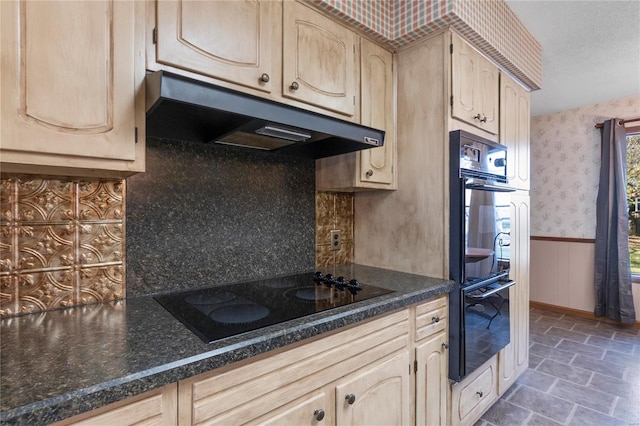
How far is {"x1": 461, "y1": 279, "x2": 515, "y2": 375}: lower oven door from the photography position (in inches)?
64.3

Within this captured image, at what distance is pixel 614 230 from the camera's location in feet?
11.6

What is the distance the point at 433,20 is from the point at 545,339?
3168 mm

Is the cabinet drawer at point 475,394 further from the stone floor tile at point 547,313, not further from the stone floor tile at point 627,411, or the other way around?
the stone floor tile at point 547,313

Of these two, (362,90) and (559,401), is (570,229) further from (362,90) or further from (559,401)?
(362,90)

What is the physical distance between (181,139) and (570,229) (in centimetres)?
447

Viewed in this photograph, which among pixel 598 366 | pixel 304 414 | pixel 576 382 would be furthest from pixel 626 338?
pixel 304 414

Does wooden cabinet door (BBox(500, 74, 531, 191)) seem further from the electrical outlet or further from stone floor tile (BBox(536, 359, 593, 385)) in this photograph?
stone floor tile (BBox(536, 359, 593, 385))

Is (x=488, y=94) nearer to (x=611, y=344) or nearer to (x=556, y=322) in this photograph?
(x=611, y=344)

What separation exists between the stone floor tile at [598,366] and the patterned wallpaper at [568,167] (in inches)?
65.8

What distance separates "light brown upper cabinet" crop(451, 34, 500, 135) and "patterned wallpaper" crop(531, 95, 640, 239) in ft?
8.71

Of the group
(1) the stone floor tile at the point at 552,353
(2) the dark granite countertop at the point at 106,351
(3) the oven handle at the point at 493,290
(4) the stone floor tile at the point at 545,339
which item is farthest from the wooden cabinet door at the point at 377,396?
(4) the stone floor tile at the point at 545,339

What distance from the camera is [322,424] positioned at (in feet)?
3.53

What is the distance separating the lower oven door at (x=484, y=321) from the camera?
1634 millimetres

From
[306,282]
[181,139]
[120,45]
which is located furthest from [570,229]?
[120,45]
